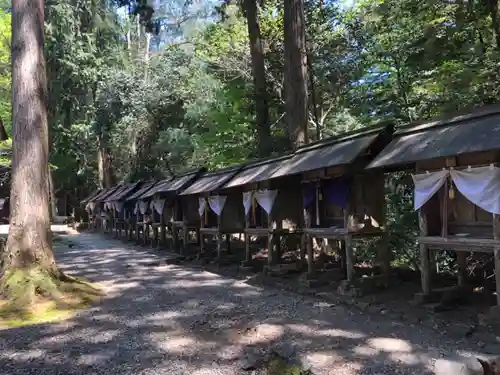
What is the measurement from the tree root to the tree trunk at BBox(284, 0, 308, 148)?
7.25 m

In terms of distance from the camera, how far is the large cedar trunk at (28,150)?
864 centimetres

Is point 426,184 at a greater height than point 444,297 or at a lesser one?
greater

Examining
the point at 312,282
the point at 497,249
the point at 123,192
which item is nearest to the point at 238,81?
the point at 123,192

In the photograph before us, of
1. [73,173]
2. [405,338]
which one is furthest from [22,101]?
[73,173]

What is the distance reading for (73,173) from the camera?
38.5 metres

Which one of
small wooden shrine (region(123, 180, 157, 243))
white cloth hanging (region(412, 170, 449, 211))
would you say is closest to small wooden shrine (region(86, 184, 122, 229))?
small wooden shrine (region(123, 180, 157, 243))

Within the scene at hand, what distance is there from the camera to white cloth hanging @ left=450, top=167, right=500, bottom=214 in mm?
6070

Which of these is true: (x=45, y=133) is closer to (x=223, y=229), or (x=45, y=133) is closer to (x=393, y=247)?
(x=223, y=229)

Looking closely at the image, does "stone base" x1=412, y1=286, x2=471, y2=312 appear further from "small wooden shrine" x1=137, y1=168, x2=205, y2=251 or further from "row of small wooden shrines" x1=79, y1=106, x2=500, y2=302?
"small wooden shrine" x1=137, y1=168, x2=205, y2=251

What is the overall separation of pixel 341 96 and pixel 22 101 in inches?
540

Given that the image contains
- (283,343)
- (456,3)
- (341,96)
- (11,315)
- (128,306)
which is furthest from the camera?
(341,96)

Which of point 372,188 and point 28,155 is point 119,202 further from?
point 372,188

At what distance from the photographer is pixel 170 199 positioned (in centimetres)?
1816

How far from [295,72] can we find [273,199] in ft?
14.6
